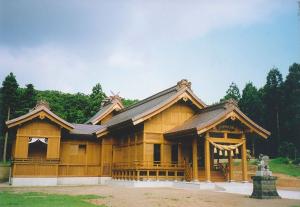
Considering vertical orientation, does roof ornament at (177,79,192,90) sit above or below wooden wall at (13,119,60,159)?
above

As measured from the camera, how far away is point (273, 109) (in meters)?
42.7

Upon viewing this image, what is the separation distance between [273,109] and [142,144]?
2686 cm

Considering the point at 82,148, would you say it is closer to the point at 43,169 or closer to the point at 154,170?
the point at 43,169

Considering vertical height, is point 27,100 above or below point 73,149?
above

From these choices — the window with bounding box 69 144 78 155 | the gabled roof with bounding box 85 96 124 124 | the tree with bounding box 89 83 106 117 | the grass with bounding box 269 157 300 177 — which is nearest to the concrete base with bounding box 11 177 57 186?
the window with bounding box 69 144 78 155

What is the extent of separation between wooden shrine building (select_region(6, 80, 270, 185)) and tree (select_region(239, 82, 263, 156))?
22.7 metres

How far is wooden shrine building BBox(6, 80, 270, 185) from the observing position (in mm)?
20234

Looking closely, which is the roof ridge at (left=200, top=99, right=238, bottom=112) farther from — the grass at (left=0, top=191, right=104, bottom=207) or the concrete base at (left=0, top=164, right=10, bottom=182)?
the concrete base at (left=0, top=164, right=10, bottom=182)

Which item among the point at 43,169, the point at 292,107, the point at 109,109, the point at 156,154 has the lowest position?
the point at 43,169

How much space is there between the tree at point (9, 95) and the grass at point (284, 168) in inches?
1167

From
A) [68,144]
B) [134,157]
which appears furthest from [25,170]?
[134,157]

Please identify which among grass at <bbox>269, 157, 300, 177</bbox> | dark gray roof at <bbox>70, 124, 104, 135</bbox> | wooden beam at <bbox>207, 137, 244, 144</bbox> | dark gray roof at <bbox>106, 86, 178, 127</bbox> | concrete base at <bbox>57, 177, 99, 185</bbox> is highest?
dark gray roof at <bbox>106, 86, 178, 127</bbox>

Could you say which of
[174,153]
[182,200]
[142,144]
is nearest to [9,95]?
[142,144]

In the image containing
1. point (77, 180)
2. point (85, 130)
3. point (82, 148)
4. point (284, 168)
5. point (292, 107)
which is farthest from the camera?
point (292, 107)
